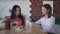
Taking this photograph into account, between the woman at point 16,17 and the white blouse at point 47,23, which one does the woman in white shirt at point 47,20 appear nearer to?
the white blouse at point 47,23

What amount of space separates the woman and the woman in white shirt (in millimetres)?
109

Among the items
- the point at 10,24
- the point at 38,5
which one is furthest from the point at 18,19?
the point at 38,5

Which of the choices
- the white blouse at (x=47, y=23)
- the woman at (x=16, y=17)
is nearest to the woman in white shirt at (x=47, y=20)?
the white blouse at (x=47, y=23)

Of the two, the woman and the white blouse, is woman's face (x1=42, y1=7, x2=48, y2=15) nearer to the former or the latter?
the white blouse

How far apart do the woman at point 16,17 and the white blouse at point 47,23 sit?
11 cm

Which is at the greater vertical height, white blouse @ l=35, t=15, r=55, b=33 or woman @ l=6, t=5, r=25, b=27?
woman @ l=6, t=5, r=25, b=27

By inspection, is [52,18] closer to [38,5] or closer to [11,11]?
[38,5]

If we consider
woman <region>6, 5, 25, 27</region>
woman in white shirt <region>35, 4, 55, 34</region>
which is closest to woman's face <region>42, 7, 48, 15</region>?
woman in white shirt <region>35, 4, 55, 34</region>

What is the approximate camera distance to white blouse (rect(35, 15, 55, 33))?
42.9 inches

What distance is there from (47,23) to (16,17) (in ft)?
0.75

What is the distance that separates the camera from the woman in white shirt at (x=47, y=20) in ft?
3.57

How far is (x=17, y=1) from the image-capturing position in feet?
3.58

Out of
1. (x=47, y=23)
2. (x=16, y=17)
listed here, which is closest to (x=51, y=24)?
(x=47, y=23)

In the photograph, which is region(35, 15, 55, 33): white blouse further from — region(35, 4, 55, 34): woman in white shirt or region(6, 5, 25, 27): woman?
region(6, 5, 25, 27): woman
